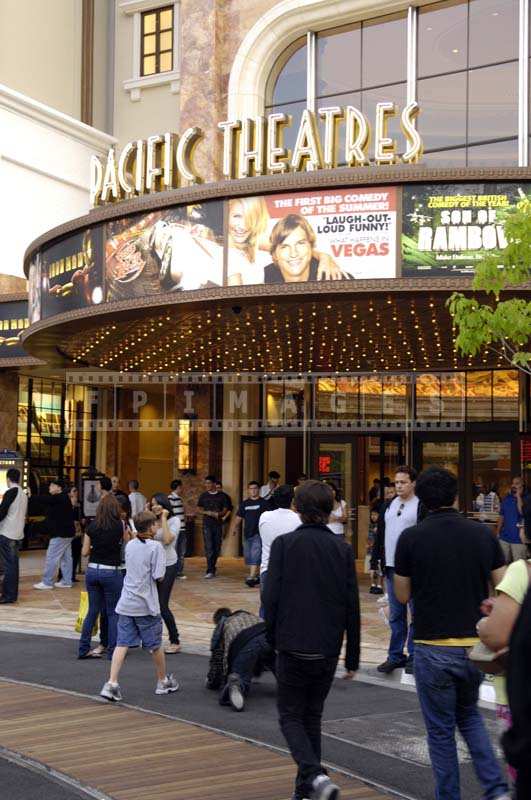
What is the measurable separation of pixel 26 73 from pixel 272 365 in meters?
9.67

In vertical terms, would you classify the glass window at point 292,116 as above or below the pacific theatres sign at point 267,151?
above

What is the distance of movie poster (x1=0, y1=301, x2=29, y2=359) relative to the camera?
2166 centimetres

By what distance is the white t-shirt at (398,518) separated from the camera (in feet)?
32.1

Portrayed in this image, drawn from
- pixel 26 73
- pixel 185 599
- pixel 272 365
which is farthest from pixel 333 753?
pixel 26 73

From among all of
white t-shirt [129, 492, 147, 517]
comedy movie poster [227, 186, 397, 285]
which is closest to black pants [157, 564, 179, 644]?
comedy movie poster [227, 186, 397, 285]

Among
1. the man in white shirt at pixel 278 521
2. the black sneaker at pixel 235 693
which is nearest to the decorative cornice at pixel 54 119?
the man in white shirt at pixel 278 521

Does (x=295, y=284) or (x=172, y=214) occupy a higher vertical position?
(x=172, y=214)

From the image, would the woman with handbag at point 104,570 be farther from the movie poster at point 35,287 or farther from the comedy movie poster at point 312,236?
the movie poster at point 35,287

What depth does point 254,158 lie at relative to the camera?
49.5ft

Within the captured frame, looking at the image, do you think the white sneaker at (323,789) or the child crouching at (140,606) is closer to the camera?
the white sneaker at (323,789)

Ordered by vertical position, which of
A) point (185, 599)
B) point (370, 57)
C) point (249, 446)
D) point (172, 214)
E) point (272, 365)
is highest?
point (370, 57)

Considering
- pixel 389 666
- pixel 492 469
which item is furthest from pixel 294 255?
pixel 492 469

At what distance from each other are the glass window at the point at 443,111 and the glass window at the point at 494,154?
316mm

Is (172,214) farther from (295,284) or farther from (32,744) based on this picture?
(32,744)
